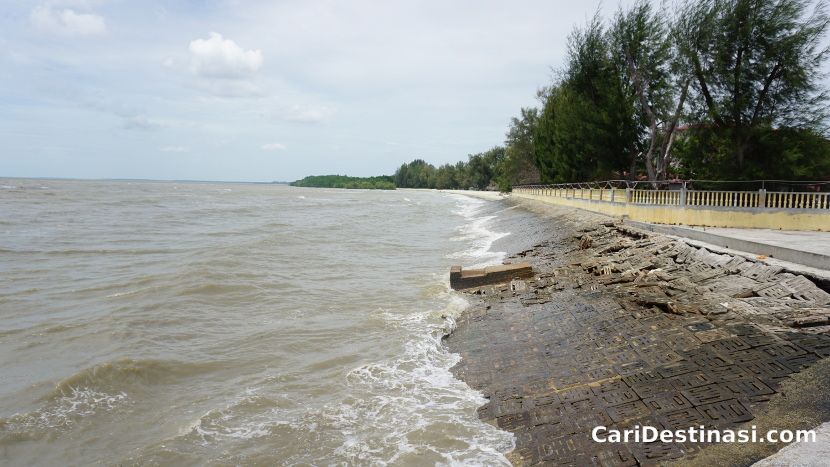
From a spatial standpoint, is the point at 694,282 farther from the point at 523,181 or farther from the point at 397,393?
the point at 523,181

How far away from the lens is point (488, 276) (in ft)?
35.3

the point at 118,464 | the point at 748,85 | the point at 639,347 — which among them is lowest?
the point at 118,464

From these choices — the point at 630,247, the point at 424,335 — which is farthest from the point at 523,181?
the point at 424,335

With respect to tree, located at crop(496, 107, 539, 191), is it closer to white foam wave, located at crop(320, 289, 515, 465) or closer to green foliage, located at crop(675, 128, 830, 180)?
green foliage, located at crop(675, 128, 830, 180)

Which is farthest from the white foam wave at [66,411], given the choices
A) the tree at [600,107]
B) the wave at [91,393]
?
the tree at [600,107]

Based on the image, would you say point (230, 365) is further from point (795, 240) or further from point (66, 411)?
point (795, 240)

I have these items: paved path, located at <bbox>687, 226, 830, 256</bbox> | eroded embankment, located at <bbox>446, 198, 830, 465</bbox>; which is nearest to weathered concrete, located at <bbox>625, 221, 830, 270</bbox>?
paved path, located at <bbox>687, 226, 830, 256</bbox>

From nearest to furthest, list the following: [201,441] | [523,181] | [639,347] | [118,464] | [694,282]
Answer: [118,464] → [201,441] → [639,347] → [694,282] → [523,181]

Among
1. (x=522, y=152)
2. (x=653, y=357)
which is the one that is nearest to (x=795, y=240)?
(x=653, y=357)

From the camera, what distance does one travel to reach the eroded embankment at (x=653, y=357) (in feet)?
13.6

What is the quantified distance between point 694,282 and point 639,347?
9.18ft

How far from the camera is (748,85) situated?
18031 mm

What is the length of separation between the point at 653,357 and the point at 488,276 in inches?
215

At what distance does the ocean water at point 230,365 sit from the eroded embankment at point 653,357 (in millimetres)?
482
